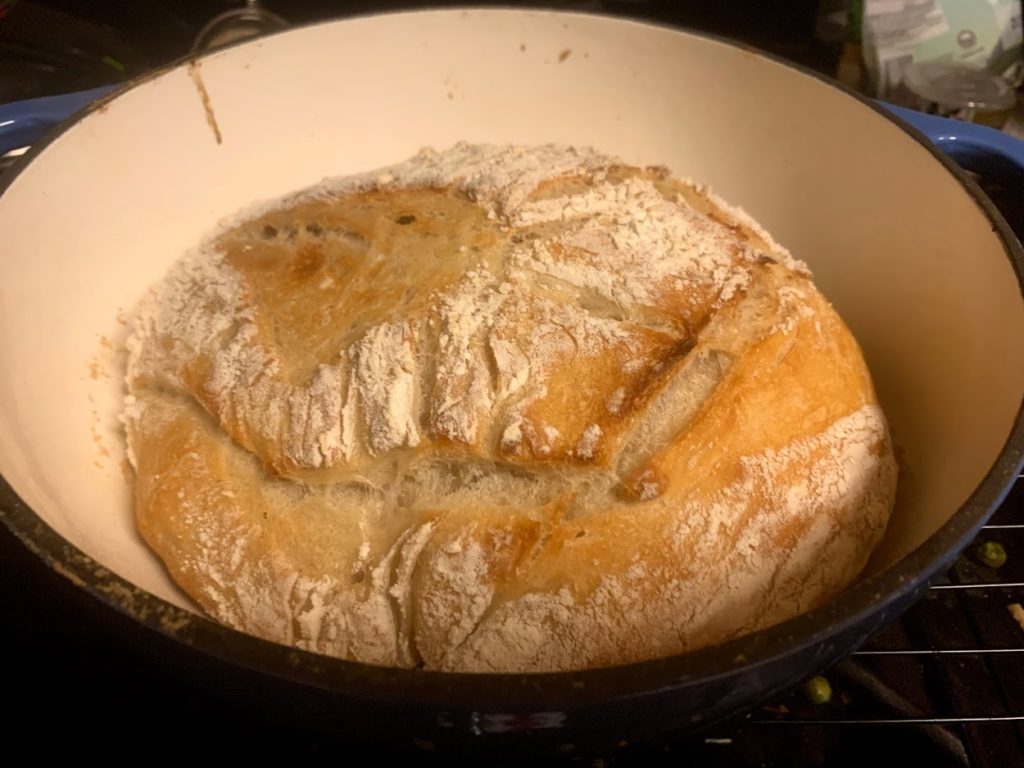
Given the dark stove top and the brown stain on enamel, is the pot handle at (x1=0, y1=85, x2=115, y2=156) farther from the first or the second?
the dark stove top

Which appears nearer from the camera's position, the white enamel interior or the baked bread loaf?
the baked bread loaf

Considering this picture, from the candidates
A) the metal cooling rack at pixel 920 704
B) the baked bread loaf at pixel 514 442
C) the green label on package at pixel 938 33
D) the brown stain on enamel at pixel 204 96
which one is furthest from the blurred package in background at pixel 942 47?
the brown stain on enamel at pixel 204 96

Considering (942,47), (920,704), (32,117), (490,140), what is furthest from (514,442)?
(942,47)

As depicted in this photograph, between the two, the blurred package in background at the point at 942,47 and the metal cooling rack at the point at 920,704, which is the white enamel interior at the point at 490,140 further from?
the blurred package in background at the point at 942,47

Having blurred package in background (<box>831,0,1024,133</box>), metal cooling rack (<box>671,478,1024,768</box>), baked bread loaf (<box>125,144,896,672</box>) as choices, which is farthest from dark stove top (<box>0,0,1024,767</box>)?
blurred package in background (<box>831,0,1024,133</box>)

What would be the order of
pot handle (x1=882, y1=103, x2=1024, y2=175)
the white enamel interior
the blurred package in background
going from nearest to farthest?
the white enamel interior
pot handle (x1=882, y1=103, x2=1024, y2=175)
the blurred package in background

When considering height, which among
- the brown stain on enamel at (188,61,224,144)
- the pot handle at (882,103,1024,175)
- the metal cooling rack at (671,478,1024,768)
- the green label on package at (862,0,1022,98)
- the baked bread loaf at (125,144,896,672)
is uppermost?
the brown stain on enamel at (188,61,224,144)

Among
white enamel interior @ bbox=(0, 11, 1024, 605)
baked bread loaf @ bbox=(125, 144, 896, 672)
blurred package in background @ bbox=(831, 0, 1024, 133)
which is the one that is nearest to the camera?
baked bread loaf @ bbox=(125, 144, 896, 672)
